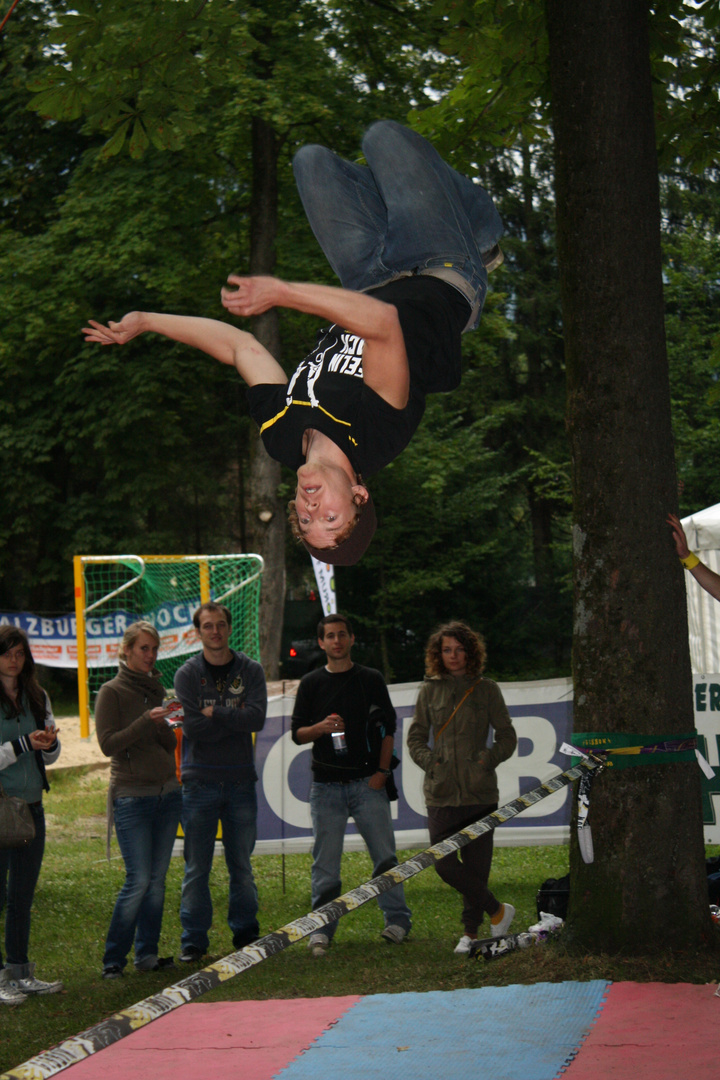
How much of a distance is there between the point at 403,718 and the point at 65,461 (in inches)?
645

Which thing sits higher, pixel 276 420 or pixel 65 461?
pixel 65 461

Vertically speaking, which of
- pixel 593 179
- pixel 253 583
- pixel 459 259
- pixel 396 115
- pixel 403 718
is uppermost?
pixel 396 115

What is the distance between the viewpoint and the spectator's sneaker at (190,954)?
5.47 m

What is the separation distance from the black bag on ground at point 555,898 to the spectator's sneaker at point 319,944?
1143mm

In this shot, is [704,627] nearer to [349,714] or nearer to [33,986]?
[349,714]

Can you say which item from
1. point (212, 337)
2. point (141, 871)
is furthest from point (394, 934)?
point (212, 337)

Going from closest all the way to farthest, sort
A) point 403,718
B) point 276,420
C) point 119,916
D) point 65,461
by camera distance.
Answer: point 276,420, point 119,916, point 403,718, point 65,461

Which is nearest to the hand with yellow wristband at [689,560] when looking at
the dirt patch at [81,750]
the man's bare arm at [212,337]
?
the man's bare arm at [212,337]

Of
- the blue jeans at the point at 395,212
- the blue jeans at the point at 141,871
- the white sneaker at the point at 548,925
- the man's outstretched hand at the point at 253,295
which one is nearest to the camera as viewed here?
the man's outstretched hand at the point at 253,295

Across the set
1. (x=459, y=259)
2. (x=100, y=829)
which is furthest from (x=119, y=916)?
(x=100, y=829)

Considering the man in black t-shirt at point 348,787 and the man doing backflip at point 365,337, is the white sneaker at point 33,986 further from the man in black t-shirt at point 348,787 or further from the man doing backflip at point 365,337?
the man doing backflip at point 365,337

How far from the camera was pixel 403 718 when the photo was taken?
282 inches

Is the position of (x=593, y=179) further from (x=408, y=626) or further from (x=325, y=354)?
(x=408, y=626)

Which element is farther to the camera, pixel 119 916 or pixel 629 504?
pixel 119 916
